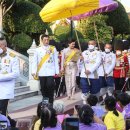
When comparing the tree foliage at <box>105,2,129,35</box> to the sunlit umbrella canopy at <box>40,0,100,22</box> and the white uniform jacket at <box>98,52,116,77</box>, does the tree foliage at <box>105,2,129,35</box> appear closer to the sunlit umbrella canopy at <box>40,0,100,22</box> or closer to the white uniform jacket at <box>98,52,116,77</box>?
the white uniform jacket at <box>98,52,116,77</box>

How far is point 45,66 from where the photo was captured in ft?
32.0

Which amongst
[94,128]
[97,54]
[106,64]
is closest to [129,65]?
[106,64]

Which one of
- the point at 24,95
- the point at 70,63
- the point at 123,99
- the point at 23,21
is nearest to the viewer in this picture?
the point at 123,99

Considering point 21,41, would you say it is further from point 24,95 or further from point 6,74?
point 6,74

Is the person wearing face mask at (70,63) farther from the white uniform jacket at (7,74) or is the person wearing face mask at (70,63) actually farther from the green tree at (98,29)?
the green tree at (98,29)

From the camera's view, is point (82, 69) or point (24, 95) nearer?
point (82, 69)

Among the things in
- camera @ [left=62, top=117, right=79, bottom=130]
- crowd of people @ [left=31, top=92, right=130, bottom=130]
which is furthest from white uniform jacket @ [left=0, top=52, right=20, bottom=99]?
camera @ [left=62, top=117, right=79, bottom=130]

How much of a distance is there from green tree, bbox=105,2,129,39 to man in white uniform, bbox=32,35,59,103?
2072cm

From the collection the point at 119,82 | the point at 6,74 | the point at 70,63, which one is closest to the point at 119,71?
the point at 119,82

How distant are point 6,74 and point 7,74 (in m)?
0.02

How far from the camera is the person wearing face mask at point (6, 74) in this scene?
7.58m

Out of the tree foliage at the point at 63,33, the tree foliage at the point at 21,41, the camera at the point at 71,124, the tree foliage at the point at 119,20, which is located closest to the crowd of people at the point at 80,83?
the camera at the point at 71,124

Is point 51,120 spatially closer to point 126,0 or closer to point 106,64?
point 106,64

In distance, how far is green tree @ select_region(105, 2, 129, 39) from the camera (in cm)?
3027
